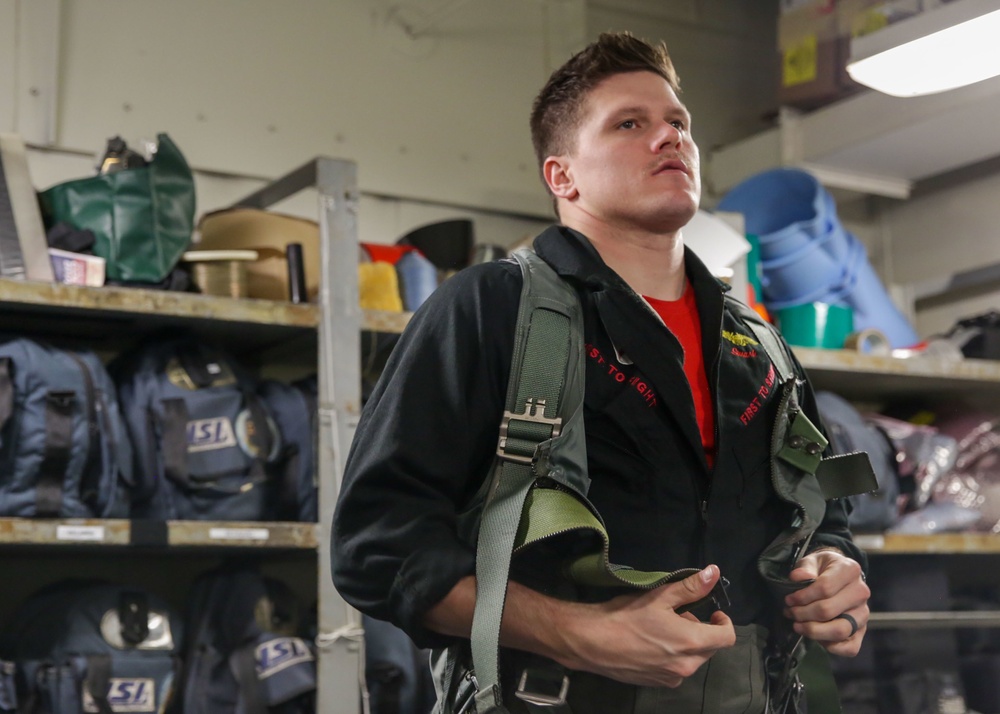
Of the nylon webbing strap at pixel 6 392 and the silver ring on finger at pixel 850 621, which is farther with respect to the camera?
the nylon webbing strap at pixel 6 392

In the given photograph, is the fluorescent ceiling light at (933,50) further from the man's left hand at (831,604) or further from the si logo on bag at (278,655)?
the si logo on bag at (278,655)

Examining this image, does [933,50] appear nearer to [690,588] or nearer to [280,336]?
[280,336]

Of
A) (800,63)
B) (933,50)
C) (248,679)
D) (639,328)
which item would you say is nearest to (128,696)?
(248,679)

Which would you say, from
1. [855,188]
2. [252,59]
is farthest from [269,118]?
[855,188]

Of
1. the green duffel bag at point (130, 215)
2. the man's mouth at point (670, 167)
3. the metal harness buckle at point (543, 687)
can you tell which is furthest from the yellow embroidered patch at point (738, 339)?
the green duffel bag at point (130, 215)

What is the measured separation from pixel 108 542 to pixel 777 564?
5.87 feet

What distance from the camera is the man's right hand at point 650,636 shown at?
146 cm

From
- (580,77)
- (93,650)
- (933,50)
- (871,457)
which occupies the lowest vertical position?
(93,650)

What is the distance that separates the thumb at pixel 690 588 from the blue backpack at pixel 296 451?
197 centimetres

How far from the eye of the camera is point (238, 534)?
3.11 m

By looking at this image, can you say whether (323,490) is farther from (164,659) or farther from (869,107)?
(869,107)

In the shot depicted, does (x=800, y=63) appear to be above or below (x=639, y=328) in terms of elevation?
above

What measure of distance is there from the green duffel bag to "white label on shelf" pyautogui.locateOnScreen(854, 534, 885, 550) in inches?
91.0

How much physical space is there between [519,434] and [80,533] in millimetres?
1694
